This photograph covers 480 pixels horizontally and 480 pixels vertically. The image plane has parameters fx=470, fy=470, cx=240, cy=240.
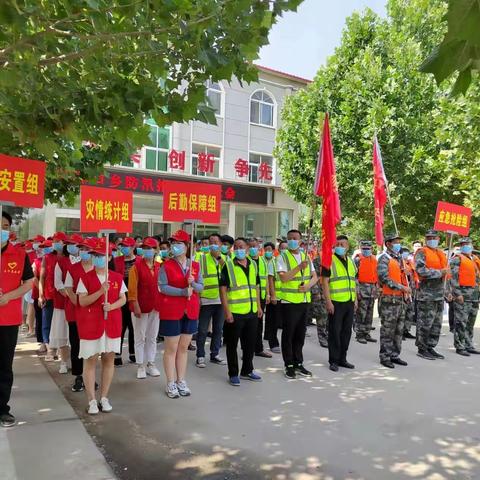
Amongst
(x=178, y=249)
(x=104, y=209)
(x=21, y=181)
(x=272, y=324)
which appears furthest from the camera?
(x=272, y=324)

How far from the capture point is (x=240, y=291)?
6.07 m

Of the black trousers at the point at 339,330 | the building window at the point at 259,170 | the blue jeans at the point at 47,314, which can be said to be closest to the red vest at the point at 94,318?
the blue jeans at the point at 47,314

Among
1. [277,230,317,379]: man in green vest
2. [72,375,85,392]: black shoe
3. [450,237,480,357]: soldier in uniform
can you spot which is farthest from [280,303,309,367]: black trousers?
[450,237,480,357]: soldier in uniform

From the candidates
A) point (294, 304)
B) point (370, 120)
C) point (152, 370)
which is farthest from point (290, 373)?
point (370, 120)

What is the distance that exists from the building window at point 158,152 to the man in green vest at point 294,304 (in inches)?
554

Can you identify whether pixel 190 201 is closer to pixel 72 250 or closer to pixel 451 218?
pixel 72 250

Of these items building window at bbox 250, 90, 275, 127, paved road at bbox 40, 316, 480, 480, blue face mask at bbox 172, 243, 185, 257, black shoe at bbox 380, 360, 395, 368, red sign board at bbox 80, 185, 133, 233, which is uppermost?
building window at bbox 250, 90, 275, 127

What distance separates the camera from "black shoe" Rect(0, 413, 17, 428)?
4.44 m

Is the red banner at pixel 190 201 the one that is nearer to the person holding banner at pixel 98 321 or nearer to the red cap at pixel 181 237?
the red cap at pixel 181 237

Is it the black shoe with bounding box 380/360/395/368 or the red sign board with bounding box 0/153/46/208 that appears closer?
the red sign board with bounding box 0/153/46/208

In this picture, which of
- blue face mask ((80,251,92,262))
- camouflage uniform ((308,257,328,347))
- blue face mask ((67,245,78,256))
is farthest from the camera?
camouflage uniform ((308,257,328,347))

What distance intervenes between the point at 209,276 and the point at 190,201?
1886 millimetres

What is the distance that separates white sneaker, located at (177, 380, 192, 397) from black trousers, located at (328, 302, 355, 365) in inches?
92.5

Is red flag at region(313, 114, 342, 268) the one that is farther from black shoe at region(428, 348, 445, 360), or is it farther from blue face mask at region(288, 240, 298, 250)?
black shoe at region(428, 348, 445, 360)
